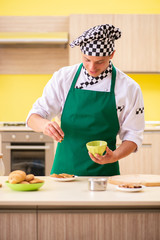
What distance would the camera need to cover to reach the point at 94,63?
1965 mm

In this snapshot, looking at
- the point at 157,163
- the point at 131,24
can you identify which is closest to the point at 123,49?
the point at 131,24

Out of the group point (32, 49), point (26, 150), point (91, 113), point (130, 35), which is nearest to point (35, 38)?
point (32, 49)

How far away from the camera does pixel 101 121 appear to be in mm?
2137

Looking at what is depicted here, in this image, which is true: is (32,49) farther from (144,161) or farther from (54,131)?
(54,131)

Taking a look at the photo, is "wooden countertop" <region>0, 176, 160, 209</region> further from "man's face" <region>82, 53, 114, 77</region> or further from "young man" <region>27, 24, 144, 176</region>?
"man's face" <region>82, 53, 114, 77</region>

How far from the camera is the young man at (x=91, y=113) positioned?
2.11m

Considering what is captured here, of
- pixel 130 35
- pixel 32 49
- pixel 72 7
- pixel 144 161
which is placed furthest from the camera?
pixel 72 7

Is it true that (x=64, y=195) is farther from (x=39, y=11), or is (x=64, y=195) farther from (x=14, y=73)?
(x=39, y=11)

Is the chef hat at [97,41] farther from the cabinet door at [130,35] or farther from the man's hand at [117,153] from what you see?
the cabinet door at [130,35]

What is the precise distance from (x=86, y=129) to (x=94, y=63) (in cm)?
39

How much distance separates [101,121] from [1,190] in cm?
74

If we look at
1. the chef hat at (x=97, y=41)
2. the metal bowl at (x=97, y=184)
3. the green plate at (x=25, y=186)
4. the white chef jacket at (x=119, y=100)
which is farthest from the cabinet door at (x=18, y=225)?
the chef hat at (x=97, y=41)

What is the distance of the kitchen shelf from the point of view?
14.4ft

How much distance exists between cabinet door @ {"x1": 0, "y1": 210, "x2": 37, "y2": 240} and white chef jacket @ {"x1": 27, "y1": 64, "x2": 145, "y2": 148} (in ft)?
2.60
